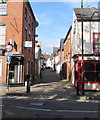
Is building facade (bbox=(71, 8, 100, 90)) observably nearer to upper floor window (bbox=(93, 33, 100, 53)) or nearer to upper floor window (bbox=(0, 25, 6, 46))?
upper floor window (bbox=(93, 33, 100, 53))

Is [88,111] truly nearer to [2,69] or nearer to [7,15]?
[2,69]

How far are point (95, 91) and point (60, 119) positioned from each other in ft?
24.6

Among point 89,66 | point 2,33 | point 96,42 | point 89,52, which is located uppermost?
point 2,33

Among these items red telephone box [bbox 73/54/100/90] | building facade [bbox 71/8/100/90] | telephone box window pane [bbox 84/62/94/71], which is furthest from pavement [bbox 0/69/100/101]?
telephone box window pane [bbox 84/62/94/71]

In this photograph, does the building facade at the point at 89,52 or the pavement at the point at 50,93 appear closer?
the pavement at the point at 50,93

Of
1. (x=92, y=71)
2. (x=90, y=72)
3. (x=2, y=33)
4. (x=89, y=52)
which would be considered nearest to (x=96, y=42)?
(x=89, y=52)

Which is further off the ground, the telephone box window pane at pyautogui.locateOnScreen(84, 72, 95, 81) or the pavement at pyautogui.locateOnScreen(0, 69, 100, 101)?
the telephone box window pane at pyautogui.locateOnScreen(84, 72, 95, 81)

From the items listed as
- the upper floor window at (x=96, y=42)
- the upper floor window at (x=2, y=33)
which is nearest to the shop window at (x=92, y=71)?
the upper floor window at (x=96, y=42)

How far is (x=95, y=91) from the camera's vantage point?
41.0ft

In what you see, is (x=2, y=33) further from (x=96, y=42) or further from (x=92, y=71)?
(x=92, y=71)

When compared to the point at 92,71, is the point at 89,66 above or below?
above

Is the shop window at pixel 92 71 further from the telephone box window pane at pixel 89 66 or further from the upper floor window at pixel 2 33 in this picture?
the upper floor window at pixel 2 33

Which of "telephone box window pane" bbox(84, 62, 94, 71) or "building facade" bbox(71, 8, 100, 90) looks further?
"telephone box window pane" bbox(84, 62, 94, 71)

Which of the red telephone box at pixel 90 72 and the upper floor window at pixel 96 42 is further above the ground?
the upper floor window at pixel 96 42
